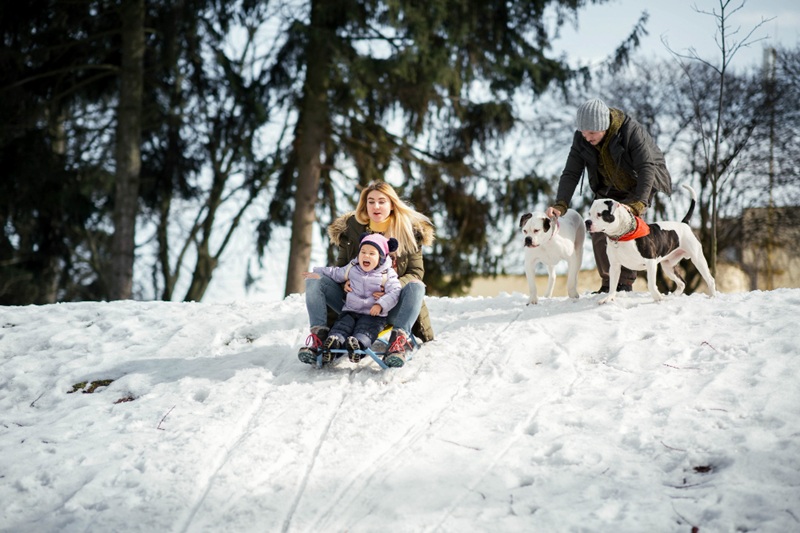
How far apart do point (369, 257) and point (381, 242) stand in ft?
0.56

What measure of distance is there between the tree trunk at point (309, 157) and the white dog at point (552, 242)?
6.15 metres

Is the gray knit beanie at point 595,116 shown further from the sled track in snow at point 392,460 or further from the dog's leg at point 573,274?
the sled track in snow at point 392,460

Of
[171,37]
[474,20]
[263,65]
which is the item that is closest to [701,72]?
[474,20]

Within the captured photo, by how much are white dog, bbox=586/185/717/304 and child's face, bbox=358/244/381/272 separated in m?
1.98

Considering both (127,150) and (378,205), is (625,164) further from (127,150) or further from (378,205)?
(127,150)

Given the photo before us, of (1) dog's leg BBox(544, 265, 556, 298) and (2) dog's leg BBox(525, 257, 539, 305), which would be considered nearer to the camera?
(2) dog's leg BBox(525, 257, 539, 305)

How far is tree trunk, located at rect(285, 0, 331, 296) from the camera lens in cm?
1234

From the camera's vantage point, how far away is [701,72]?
613 inches

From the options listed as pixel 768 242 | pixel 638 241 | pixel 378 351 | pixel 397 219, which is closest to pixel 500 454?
pixel 378 351

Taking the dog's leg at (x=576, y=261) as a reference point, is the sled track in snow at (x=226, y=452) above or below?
below

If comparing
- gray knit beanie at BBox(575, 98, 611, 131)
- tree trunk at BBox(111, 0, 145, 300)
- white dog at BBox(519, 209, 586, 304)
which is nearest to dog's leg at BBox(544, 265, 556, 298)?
white dog at BBox(519, 209, 586, 304)

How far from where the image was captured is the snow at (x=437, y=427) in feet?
12.1

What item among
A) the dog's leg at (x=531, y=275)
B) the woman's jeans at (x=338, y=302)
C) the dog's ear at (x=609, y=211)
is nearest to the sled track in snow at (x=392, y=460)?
the woman's jeans at (x=338, y=302)

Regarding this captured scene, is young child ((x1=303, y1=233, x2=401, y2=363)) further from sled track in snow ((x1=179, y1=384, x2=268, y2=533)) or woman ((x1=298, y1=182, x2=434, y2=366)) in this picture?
sled track in snow ((x1=179, y1=384, x2=268, y2=533))
